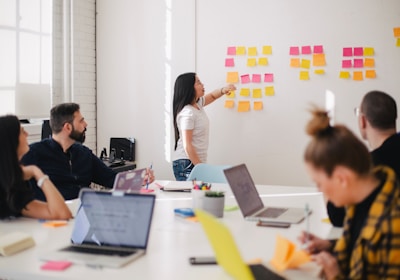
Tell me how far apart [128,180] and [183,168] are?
5.28 feet

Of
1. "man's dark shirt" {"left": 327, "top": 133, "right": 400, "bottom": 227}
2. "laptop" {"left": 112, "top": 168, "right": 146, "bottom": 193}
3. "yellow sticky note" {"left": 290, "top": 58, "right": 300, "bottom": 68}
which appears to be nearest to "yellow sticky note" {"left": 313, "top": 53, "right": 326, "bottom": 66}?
"yellow sticky note" {"left": 290, "top": 58, "right": 300, "bottom": 68}

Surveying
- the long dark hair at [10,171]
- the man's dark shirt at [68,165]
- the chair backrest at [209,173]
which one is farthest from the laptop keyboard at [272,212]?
the man's dark shirt at [68,165]

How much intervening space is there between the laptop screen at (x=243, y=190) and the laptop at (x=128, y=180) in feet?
1.67

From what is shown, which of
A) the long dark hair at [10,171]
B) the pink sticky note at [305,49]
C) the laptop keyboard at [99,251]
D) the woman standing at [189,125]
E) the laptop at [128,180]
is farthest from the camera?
the pink sticky note at [305,49]

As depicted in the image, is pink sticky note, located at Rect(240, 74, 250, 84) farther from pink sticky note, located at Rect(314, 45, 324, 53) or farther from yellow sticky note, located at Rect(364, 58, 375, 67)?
yellow sticky note, located at Rect(364, 58, 375, 67)

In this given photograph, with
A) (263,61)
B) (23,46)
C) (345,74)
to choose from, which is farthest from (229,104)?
(23,46)

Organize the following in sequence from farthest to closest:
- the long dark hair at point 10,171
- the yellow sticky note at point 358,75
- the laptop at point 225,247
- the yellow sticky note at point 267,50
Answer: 1. the yellow sticky note at point 267,50
2. the yellow sticky note at point 358,75
3. the long dark hair at point 10,171
4. the laptop at point 225,247

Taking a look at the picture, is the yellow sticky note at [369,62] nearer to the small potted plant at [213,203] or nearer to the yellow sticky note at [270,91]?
the yellow sticky note at [270,91]

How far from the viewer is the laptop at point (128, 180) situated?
2.48 m

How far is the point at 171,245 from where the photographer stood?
6.27ft

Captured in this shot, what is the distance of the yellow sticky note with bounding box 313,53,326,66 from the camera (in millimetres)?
4375

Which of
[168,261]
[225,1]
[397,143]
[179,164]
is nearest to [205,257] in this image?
[168,261]

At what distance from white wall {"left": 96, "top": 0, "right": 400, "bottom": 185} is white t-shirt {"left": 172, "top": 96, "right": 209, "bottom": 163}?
21.9 inches

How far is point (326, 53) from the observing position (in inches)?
172
